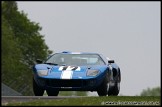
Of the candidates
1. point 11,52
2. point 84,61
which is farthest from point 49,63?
point 11,52

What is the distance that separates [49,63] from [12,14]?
54.1m

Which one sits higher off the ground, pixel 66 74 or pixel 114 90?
pixel 66 74

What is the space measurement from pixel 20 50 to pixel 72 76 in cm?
5037

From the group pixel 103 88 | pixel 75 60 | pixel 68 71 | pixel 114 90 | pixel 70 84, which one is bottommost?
pixel 114 90

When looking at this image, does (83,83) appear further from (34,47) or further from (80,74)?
(34,47)

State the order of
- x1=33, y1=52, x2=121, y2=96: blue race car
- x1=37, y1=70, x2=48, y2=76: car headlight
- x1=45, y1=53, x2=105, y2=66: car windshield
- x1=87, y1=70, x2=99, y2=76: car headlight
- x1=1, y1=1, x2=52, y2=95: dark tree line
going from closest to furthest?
x1=33, y1=52, x2=121, y2=96: blue race car → x1=37, y1=70, x2=48, y2=76: car headlight → x1=87, y1=70, x2=99, y2=76: car headlight → x1=45, y1=53, x2=105, y2=66: car windshield → x1=1, y1=1, x2=52, y2=95: dark tree line

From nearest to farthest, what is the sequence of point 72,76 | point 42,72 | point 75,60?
point 72,76, point 42,72, point 75,60

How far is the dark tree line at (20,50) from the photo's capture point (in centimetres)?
6612

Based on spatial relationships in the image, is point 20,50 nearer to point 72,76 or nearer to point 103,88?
point 103,88

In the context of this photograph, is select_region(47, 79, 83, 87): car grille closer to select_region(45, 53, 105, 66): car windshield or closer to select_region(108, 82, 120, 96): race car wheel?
select_region(45, 53, 105, 66): car windshield

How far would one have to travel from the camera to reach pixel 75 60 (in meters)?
20.4

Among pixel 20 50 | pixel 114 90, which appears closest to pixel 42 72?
pixel 114 90

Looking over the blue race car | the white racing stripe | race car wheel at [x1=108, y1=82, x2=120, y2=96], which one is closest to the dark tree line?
race car wheel at [x1=108, y1=82, x2=120, y2=96]

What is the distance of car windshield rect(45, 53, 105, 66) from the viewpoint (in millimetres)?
20203
